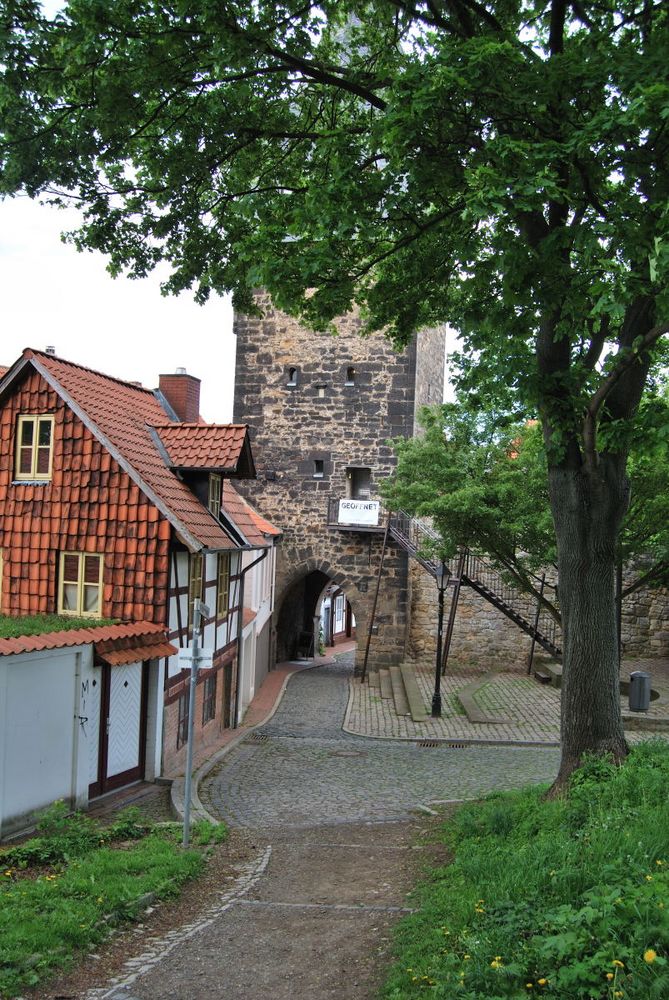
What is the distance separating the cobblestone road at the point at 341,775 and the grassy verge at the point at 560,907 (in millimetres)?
3991

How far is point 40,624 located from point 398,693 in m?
12.1

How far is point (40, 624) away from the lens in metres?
11.1

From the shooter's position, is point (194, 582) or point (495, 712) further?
point (495, 712)

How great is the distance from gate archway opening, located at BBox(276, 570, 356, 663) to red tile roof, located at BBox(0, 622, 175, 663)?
14.2 metres

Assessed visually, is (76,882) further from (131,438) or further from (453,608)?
(453,608)

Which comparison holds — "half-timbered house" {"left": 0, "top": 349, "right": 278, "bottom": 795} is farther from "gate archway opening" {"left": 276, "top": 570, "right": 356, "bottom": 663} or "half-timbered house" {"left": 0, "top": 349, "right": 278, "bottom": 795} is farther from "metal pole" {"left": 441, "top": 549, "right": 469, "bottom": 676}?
"gate archway opening" {"left": 276, "top": 570, "right": 356, "bottom": 663}

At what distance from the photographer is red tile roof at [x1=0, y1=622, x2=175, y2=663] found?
Result: 889 cm

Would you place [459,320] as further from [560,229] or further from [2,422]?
[2,422]

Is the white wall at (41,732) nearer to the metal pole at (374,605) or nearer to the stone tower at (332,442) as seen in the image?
the metal pole at (374,605)

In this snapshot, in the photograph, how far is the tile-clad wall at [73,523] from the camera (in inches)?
492

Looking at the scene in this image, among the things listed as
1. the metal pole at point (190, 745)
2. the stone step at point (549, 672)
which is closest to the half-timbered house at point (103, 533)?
the metal pole at point (190, 745)

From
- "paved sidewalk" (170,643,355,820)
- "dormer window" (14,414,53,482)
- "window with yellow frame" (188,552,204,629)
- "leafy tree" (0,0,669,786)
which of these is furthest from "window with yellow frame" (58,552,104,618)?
"leafy tree" (0,0,669,786)

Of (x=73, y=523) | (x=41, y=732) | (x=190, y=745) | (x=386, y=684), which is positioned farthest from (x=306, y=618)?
(x=190, y=745)

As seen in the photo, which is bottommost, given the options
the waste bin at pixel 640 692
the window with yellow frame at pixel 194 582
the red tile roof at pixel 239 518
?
the waste bin at pixel 640 692
